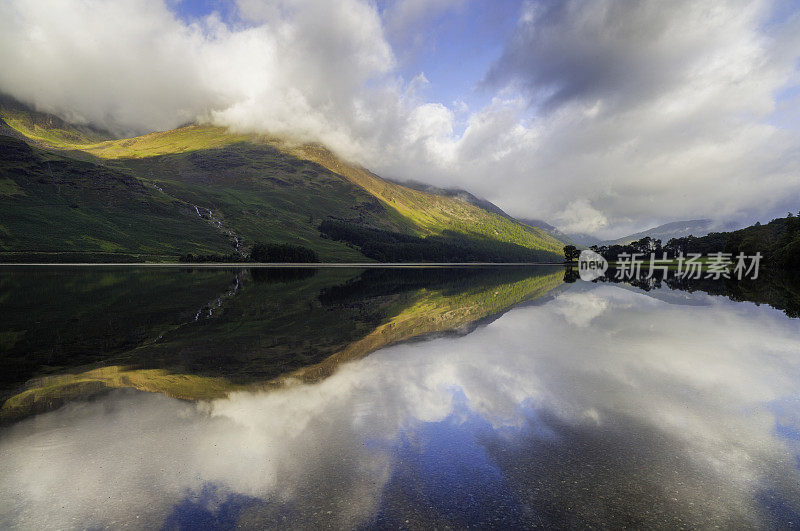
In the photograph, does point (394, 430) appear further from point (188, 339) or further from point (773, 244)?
point (773, 244)

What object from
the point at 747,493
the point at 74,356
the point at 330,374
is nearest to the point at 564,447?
the point at 747,493

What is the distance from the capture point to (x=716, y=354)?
20.1m

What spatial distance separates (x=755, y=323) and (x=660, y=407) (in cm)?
2509

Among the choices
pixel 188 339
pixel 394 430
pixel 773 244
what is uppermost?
pixel 773 244

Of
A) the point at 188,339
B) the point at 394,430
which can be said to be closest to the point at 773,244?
the point at 394,430

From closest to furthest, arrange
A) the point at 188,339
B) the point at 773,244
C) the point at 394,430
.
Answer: the point at 394,430
the point at 188,339
the point at 773,244

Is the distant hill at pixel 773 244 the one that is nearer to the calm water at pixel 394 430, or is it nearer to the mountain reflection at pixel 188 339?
the mountain reflection at pixel 188 339

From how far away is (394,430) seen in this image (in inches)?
430

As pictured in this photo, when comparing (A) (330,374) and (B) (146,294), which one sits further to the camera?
(B) (146,294)

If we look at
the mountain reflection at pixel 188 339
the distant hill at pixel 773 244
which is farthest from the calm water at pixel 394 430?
the distant hill at pixel 773 244

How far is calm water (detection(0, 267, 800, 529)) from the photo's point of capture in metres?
7.42

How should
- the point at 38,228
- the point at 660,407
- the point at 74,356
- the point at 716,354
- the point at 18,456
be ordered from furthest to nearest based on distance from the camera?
1. the point at 38,228
2. the point at 716,354
3. the point at 74,356
4. the point at 660,407
5. the point at 18,456

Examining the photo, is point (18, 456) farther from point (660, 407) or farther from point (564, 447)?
point (660, 407)

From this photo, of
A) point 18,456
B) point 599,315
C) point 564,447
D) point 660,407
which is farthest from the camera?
point 599,315
